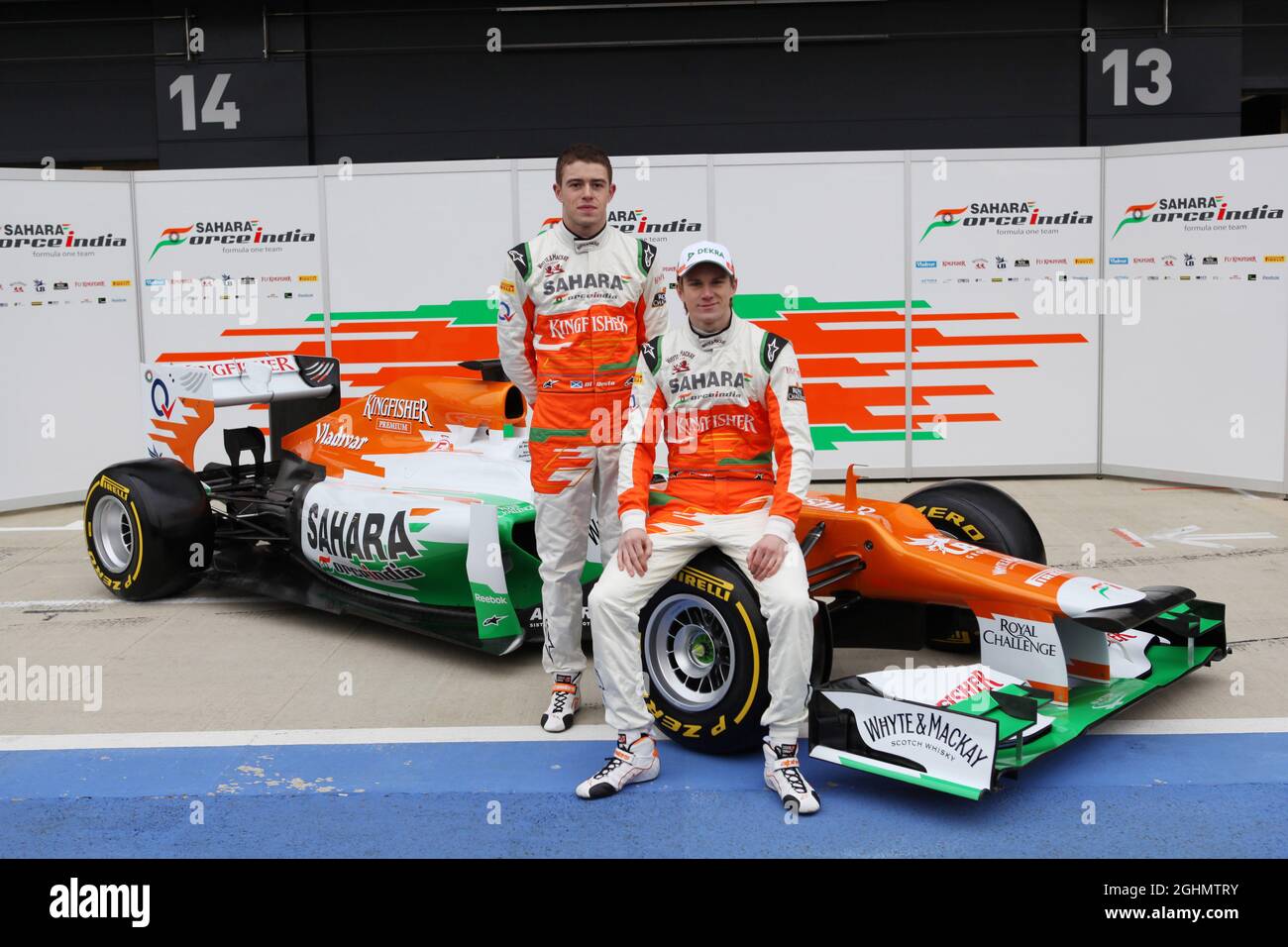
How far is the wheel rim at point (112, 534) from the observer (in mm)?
7148

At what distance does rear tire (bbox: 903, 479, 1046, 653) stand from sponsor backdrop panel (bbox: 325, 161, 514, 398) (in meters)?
5.17

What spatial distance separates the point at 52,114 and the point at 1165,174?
32.6 feet

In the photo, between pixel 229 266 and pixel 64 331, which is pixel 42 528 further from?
pixel 229 266

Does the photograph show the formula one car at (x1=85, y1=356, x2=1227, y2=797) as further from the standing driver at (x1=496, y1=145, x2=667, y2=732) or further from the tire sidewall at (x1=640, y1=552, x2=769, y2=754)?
the standing driver at (x1=496, y1=145, x2=667, y2=732)

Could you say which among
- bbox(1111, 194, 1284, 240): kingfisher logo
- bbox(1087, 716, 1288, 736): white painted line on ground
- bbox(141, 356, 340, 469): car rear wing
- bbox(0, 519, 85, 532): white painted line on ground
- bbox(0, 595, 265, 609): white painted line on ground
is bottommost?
bbox(1087, 716, 1288, 736): white painted line on ground

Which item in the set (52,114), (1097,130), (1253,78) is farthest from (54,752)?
(1253,78)

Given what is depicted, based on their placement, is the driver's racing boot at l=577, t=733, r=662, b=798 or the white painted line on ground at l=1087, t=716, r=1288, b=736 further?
the white painted line on ground at l=1087, t=716, r=1288, b=736

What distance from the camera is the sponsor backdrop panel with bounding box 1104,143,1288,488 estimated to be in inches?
364

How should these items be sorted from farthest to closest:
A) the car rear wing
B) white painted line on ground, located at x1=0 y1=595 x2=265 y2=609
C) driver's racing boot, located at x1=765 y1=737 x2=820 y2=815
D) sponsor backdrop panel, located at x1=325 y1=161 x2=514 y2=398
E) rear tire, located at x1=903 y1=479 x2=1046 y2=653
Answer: sponsor backdrop panel, located at x1=325 y1=161 x2=514 y2=398
the car rear wing
white painted line on ground, located at x1=0 y1=595 x2=265 y2=609
rear tire, located at x1=903 y1=479 x2=1046 y2=653
driver's racing boot, located at x1=765 y1=737 x2=820 y2=815

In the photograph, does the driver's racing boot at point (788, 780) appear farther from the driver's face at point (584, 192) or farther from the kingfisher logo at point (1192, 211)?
the kingfisher logo at point (1192, 211)

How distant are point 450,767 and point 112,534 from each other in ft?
11.6

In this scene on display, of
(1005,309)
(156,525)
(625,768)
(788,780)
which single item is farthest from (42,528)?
(1005,309)

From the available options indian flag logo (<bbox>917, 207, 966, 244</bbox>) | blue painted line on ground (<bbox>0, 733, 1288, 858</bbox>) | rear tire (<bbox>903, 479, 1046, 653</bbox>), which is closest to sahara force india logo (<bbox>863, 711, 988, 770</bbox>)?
blue painted line on ground (<bbox>0, 733, 1288, 858</bbox>)

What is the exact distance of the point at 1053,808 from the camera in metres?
4.14
